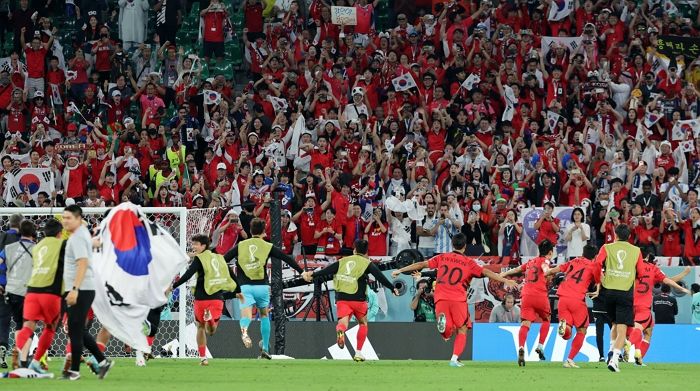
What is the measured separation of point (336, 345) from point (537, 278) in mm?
5309

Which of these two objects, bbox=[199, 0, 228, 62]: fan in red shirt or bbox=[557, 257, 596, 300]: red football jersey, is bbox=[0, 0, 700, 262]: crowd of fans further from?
bbox=[557, 257, 596, 300]: red football jersey

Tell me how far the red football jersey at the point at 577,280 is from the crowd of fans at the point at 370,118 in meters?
5.74

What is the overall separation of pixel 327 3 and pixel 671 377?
1891cm

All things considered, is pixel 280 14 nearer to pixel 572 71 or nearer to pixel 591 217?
pixel 572 71

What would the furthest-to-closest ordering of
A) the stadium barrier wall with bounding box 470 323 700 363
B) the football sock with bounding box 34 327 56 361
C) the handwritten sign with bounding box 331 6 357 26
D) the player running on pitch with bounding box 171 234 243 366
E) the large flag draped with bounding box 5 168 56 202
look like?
1. the handwritten sign with bounding box 331 6 357 26
2. the large flag draped with bounding box 5 168 56 202
3. the stadium barrier wall with bounding box 470 323 700 363
4. the player running on pitch with bounding box 171 234 243 366
5. the football sock with bounding box 34 327 56 361

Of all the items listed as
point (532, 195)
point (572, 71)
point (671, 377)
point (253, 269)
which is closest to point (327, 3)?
point (572, 71)

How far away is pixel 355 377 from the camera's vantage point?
17.4 m

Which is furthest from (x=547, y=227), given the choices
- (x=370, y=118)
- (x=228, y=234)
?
(x=228, y=234)

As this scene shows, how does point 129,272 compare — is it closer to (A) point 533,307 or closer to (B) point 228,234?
(A) point 533,307

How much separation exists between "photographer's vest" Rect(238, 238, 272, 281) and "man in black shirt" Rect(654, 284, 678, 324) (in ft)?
27.9

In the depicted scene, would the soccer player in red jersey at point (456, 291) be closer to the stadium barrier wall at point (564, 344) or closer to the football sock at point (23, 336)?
the stadium barrier wall at point (564, 344)

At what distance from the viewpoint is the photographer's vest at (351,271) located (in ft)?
70.0

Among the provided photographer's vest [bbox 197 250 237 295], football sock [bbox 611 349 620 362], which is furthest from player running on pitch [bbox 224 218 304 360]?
football sock [bbox 611 349 620 362]

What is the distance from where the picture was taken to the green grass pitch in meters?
15.4
